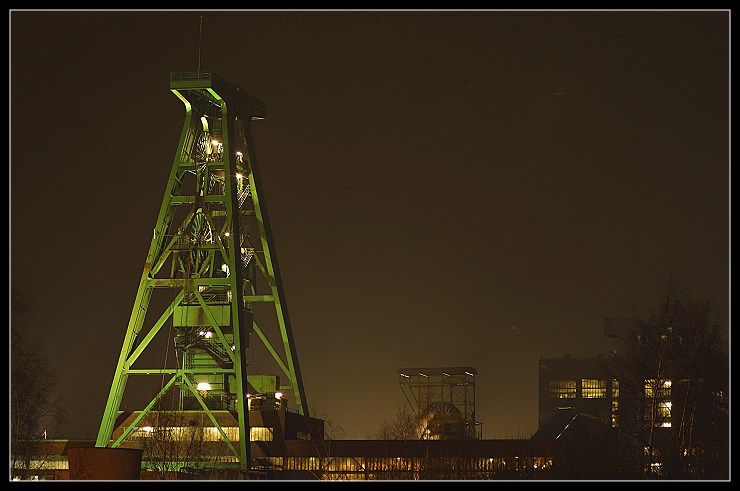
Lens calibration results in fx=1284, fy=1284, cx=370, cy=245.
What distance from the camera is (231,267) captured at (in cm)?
5716

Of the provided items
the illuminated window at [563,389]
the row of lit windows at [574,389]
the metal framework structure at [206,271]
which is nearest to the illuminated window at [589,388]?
the row of lit windows at [574,389]

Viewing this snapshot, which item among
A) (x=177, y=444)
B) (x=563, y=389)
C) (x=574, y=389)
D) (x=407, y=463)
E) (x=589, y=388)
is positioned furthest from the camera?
(x=563, y=389)

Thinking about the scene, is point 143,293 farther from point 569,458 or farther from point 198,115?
point 569,458

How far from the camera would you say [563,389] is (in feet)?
424

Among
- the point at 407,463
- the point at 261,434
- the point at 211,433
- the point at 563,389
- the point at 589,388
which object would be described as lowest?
the point at 563,389

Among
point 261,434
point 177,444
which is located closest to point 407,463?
point 261,434

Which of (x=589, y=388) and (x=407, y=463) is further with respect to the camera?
(x=589, y=388)

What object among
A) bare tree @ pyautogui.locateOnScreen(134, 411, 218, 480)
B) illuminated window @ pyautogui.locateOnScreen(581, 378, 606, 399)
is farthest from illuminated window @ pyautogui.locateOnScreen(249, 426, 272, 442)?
illuminated window @ pyautogui.locateOnScreen(581, 378, 606, 399)

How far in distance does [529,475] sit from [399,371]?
2760 centimetres

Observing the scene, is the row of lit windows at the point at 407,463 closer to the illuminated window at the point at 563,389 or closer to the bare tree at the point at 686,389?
the bare tree at the point at 686,389

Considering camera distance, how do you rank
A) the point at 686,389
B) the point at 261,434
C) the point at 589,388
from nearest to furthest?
the point at 686,389 < the point at 261,434 < the point at 589,388

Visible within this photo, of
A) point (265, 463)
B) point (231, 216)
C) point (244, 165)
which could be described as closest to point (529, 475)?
point (265, 463)

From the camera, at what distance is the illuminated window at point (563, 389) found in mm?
128750

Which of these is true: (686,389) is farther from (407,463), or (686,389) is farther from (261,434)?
(261,434)
